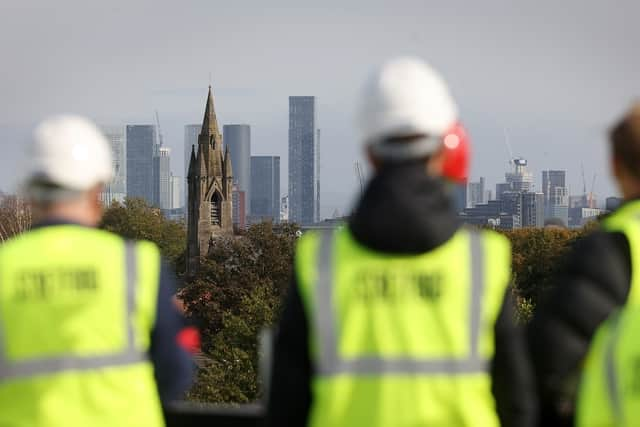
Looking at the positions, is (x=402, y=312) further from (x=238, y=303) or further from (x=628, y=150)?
(x=238, y=303)

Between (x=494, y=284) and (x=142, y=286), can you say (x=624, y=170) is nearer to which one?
(x=494, y=284)

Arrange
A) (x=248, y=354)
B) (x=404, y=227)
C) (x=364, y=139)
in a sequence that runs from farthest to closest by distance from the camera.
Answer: (x=248, y=354)
(x=364, y=139)
(x=404, y=227)

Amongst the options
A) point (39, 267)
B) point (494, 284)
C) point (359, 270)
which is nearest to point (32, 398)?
point (39, 267)

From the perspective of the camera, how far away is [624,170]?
14.0 ft

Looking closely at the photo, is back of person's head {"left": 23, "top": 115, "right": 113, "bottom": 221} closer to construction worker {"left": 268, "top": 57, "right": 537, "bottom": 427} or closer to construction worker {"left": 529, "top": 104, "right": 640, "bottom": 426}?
construction worker {"left": 268, "top": 57, "right": 537, "bottom": 427}

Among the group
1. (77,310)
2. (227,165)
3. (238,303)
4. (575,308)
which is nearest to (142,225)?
(227,165)

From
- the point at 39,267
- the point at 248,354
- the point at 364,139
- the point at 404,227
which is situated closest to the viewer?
the point at 404,227

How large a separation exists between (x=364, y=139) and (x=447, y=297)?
1.98 ft

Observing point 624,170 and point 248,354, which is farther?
point 248,354

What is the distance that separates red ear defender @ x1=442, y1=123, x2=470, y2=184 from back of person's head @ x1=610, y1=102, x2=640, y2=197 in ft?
1.71

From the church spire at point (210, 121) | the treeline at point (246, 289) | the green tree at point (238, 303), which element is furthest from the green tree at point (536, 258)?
the church spire at point (210, 121)

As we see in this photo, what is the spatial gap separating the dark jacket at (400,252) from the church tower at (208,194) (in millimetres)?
128497

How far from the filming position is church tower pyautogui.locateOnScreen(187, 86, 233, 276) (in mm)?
132875

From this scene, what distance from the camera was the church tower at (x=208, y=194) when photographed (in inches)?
5231
